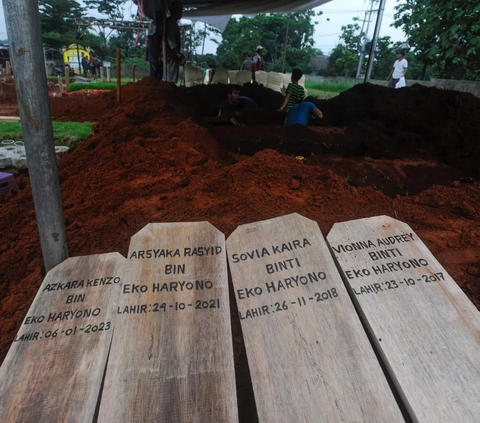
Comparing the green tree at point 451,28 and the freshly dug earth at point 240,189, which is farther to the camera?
the green tree at point 451,28

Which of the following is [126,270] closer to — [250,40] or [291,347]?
[291,347]

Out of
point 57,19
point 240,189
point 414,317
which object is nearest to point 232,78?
point 240,189

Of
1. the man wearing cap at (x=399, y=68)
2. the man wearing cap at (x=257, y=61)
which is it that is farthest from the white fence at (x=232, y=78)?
the man wearing cap at (x=399, y=68)

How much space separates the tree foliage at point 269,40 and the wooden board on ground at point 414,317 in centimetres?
3142

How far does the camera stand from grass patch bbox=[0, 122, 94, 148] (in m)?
4.91

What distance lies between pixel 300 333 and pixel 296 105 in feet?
17.4

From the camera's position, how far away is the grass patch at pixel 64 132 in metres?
4.91

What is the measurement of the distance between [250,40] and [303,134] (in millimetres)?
34049

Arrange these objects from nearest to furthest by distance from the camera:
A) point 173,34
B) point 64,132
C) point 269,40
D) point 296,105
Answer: point 64,132 < point 296,105 < point 173,34 < point 269,40

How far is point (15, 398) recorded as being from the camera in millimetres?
1333

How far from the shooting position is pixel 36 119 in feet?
5.24

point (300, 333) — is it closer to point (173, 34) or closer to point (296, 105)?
point (296, 105)

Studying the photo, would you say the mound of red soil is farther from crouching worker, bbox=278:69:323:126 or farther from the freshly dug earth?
crouching worker, bbox=278:69:323:126

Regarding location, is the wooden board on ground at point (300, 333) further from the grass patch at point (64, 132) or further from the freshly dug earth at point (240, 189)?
the grass patch at point (64, 132)
